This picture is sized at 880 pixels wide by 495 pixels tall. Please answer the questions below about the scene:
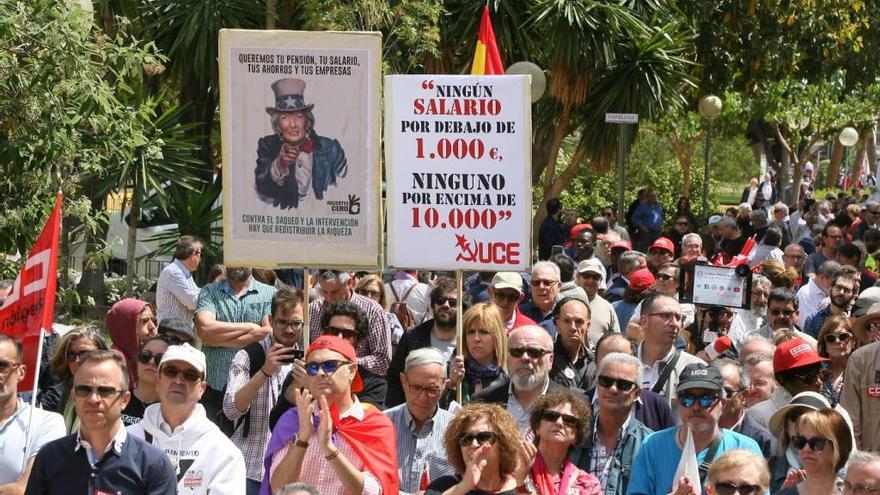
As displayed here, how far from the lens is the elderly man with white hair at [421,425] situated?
279 inches

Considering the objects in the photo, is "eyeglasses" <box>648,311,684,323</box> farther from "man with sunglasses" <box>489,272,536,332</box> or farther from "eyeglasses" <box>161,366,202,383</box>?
"eyeglasses" <box>161,366,202,383</box>

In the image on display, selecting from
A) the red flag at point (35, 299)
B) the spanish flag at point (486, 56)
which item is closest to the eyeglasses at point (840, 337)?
the spanish flag at point (486, 56)

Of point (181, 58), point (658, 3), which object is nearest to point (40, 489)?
point (181, 58)

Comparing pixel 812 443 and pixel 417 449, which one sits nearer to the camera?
pixel 812 443

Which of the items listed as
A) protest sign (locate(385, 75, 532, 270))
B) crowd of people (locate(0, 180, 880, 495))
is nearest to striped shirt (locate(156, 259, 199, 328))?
crowd of people (locate(0, 180, 880, 495))

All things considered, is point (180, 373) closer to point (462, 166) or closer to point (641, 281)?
point (462, 166)

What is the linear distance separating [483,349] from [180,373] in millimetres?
2453

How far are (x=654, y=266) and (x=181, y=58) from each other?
889 cm

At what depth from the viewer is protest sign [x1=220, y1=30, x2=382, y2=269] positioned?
7.18 meters

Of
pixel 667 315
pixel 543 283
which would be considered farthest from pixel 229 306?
pixel 667 315

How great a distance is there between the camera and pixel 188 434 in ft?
19.9

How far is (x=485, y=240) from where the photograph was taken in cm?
773

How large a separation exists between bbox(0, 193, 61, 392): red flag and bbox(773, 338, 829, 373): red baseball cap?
358 centimetres

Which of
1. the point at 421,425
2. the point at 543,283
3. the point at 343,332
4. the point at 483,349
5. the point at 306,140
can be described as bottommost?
the point at 421,425
